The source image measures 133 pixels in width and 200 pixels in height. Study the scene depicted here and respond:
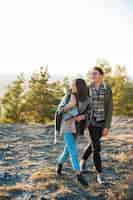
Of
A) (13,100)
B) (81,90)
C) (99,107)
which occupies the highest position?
(81,90)

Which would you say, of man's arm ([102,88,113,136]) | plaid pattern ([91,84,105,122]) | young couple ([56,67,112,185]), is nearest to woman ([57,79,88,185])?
young couple ([56,67,112,185])

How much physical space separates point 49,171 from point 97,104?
Answer: 6.38ft

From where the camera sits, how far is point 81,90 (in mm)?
5500

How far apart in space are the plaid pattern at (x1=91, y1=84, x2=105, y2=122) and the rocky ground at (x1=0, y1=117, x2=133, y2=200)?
1.28 metres

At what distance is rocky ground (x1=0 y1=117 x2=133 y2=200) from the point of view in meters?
5.59

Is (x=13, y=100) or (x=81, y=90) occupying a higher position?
(x=81, y=90)

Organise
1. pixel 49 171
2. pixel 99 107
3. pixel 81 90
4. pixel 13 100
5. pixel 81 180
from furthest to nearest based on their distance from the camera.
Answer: pixel 13 100 → pixel 49 171 → pixel 81 180 → pixel 99 107 → pixel 81 90

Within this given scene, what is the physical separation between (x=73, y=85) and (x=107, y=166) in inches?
105

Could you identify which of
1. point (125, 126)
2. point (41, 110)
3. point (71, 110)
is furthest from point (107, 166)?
point (41, 110)

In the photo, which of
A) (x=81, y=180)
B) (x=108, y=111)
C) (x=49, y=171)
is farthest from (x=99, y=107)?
(x=49, y=171)

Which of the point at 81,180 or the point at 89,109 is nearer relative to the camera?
the point at 89,109

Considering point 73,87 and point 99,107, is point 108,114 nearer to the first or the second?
point 99,107

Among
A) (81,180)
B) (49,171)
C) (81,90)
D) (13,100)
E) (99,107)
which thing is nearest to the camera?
(81,90)

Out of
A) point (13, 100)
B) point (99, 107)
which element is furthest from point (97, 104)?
point (13, 100)
